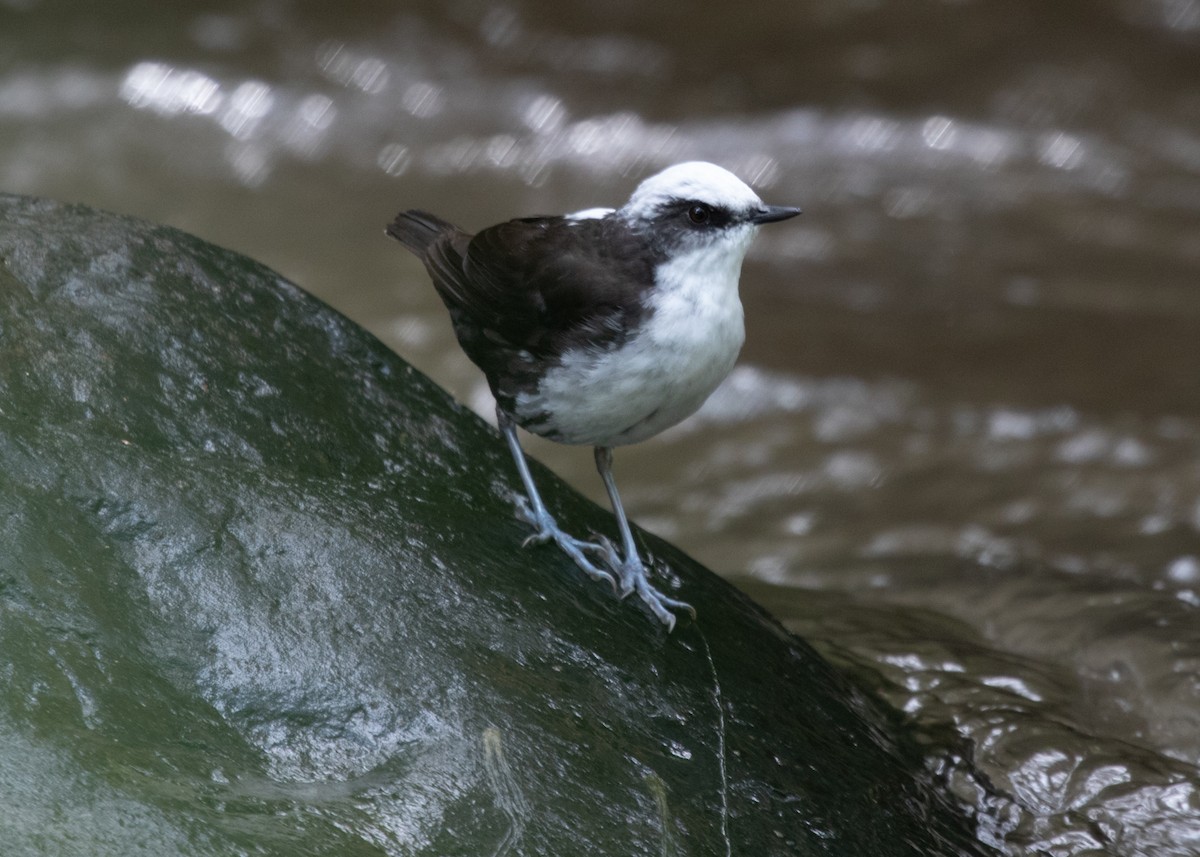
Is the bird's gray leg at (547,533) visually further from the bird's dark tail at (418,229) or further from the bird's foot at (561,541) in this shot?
the bird's dark tail at (418,229)

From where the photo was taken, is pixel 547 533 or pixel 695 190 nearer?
pixel 695 190

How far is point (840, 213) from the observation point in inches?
356

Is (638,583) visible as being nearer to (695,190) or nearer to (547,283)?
(547,283)

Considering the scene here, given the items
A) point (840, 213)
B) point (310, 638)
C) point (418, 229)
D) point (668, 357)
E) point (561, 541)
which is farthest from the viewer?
point (840, 213)

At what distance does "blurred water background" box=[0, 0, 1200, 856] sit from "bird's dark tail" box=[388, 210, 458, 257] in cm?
178

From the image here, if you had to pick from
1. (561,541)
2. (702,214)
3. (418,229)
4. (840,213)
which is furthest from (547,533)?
(840,213)

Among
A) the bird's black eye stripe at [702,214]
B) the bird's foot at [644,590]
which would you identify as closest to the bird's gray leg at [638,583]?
the bird's foot at [644,590]

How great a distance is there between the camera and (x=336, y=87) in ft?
32.6

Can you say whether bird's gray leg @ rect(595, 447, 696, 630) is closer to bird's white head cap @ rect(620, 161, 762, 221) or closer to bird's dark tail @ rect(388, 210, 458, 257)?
bird's white head cap @ rect(620, 161, 762, 221)

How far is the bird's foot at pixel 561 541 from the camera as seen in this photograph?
11.1 feet

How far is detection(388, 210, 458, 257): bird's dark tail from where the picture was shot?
4051 millimetres

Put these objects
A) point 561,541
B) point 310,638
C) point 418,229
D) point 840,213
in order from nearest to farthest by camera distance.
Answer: point 310,638
point 561,541
point 418,229
point 840,213

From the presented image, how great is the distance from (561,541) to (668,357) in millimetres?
555

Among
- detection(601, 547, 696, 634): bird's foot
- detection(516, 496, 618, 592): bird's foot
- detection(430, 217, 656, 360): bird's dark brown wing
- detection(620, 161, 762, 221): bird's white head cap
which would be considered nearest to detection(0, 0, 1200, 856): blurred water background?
detection(601, 547, 696, 634): bird's foot
